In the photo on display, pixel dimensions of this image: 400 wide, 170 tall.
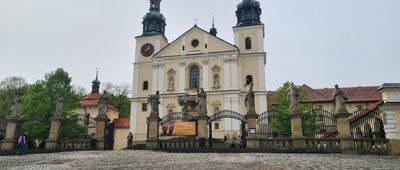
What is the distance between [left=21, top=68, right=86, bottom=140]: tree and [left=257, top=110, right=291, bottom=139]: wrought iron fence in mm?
16020

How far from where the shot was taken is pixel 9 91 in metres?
43.3

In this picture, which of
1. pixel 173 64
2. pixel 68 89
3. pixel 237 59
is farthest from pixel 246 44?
pixel 68 89

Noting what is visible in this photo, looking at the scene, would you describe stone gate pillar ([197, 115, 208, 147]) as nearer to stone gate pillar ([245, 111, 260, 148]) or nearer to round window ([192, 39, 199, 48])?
stone gate pillar ([245, 111, 260, 148])

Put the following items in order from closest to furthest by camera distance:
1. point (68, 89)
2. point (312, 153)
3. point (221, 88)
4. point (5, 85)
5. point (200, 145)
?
point (312, 153), point (200, 145), point (68, 89), point (221, 88), point (5, 85)

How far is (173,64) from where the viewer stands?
3941 centimetres

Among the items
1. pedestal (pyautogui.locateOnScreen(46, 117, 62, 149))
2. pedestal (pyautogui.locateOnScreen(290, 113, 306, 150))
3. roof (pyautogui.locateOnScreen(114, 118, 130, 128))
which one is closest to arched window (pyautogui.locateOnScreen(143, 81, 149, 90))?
roof (pyautogui.locateOnScreen(114, 118, 130, 128))

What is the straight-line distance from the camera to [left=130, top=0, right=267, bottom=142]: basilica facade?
3641 centimetres

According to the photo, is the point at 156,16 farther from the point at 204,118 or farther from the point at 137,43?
the point at 204,118

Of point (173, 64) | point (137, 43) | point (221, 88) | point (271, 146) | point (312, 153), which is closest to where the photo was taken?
point (312, 153)

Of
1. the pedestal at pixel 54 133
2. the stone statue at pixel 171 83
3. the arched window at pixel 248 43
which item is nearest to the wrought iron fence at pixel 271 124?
the pedestal at pixel 54 133

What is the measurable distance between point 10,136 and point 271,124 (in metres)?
16.0

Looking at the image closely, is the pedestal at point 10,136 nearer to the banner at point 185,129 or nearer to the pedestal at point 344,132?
the banner at point 185,129

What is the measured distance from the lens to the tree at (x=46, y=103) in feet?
91.6

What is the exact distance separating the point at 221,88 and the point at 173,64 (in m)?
6.99
